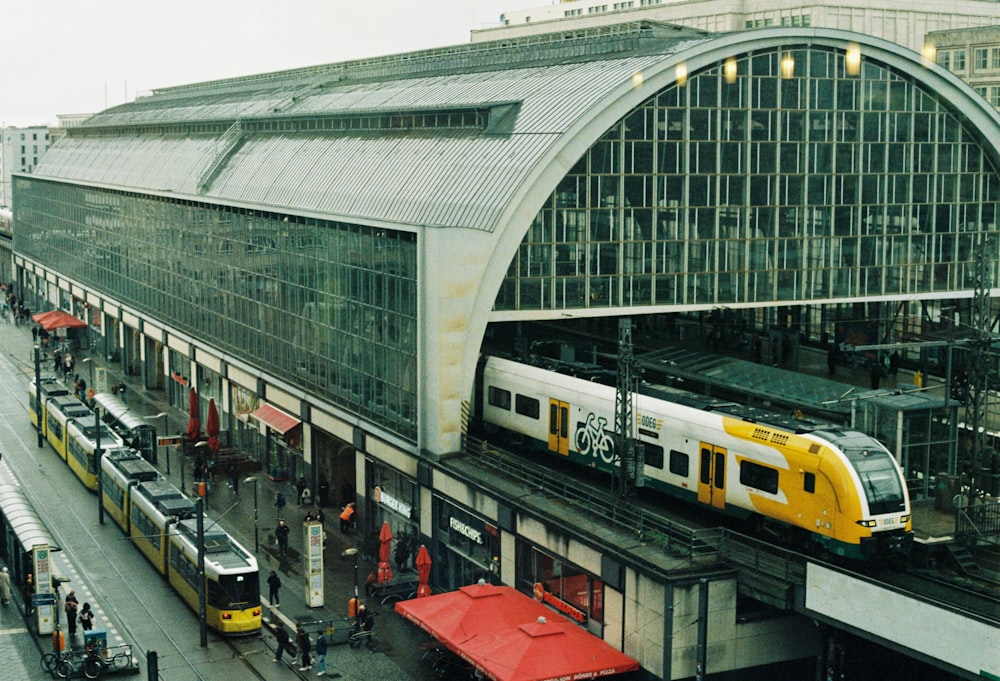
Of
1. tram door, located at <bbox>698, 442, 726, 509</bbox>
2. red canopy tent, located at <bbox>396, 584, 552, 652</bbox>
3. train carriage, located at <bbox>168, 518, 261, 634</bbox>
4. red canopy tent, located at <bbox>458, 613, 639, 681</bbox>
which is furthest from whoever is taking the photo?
train carriage, located at <bbox>168, 518, 261, 634</bbox>

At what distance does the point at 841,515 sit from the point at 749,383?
17.3 meters

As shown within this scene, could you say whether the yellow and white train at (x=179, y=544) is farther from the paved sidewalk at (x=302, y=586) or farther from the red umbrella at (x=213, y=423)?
the red umbrella at (x=213, y=423)

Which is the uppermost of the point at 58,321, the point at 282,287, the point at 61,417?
the point at 282,287

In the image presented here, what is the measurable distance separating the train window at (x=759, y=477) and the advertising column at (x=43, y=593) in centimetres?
2503

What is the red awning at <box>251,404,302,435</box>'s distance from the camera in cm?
6799

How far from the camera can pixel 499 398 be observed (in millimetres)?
56906

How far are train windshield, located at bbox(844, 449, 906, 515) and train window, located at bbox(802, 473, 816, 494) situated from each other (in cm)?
123

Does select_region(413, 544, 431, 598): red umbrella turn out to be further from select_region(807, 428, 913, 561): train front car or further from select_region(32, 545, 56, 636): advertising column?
select_region(807, 428, 913, 561): train front car

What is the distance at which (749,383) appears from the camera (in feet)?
184

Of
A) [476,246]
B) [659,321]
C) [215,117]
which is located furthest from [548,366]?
[215,117]

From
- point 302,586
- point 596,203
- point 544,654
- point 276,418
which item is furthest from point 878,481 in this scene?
point 276,418

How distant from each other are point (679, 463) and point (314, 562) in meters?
14.9

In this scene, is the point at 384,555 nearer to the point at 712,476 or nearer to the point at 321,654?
the point at 321,654

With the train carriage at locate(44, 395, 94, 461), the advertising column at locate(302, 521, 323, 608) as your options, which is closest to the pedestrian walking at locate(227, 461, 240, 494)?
the train carriage at locate(44, 395, 94, 461)
